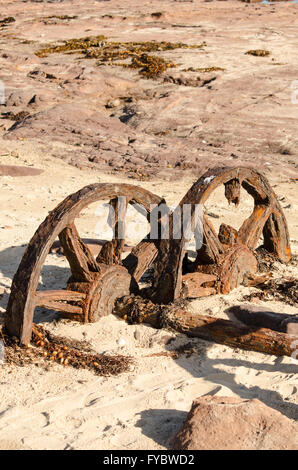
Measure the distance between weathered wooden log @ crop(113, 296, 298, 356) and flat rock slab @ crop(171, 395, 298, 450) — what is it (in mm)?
948

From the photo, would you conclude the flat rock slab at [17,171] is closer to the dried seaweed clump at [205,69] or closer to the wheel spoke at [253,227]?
the wheel spoke at [253,227]

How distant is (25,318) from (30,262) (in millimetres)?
370

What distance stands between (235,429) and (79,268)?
1.79m

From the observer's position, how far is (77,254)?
419cm

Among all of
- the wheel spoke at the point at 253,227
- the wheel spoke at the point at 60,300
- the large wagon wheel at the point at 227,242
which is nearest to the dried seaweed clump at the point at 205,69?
the large wagon wheel at the point at 227,242

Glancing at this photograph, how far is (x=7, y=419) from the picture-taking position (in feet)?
10.7

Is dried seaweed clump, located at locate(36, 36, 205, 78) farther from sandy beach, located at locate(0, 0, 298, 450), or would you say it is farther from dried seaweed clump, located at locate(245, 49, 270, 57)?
dried seaweed clump, located at locate(245, 49, 270, 57)

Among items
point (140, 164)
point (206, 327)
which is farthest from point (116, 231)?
point (140, 164)

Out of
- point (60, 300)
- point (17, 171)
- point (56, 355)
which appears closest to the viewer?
point (56, 355)

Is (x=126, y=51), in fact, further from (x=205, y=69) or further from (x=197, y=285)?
(x=197, y=285)

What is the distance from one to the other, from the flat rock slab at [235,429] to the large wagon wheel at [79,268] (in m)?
1.39

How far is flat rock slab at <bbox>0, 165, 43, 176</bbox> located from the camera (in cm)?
955

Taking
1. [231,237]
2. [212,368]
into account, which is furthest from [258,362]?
[231,237]

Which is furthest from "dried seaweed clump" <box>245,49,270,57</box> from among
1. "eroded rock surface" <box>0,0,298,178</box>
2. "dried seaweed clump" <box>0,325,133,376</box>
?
"dried seaweed clump" <box>0,325,133,376</box>
